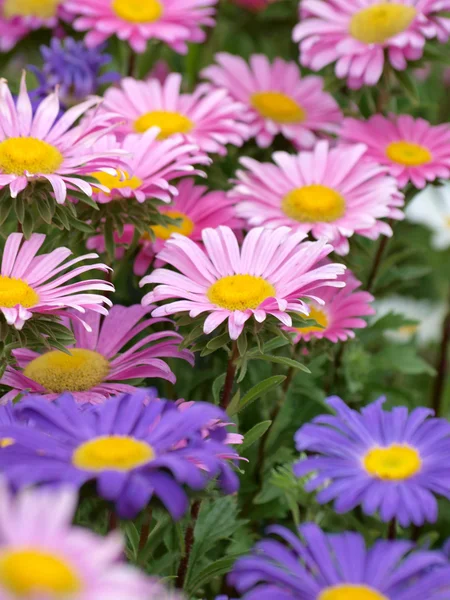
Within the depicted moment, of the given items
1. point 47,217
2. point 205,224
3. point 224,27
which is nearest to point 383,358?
point 205,224

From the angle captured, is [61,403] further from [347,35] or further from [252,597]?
[347,35]

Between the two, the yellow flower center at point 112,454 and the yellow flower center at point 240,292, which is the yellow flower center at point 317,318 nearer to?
the yellow flower center at point 240,292

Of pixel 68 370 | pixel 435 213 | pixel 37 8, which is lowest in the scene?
pixel 68 370

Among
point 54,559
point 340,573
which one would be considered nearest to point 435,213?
point 340,573

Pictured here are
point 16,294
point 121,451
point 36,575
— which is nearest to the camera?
point 36,575

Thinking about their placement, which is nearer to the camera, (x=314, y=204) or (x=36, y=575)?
(x=36, y=575)

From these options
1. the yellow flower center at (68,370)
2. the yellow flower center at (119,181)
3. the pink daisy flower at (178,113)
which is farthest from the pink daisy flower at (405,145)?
the yellow flower center at (68,370)

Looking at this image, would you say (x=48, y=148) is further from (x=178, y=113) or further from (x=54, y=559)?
(x=54, y=559)
